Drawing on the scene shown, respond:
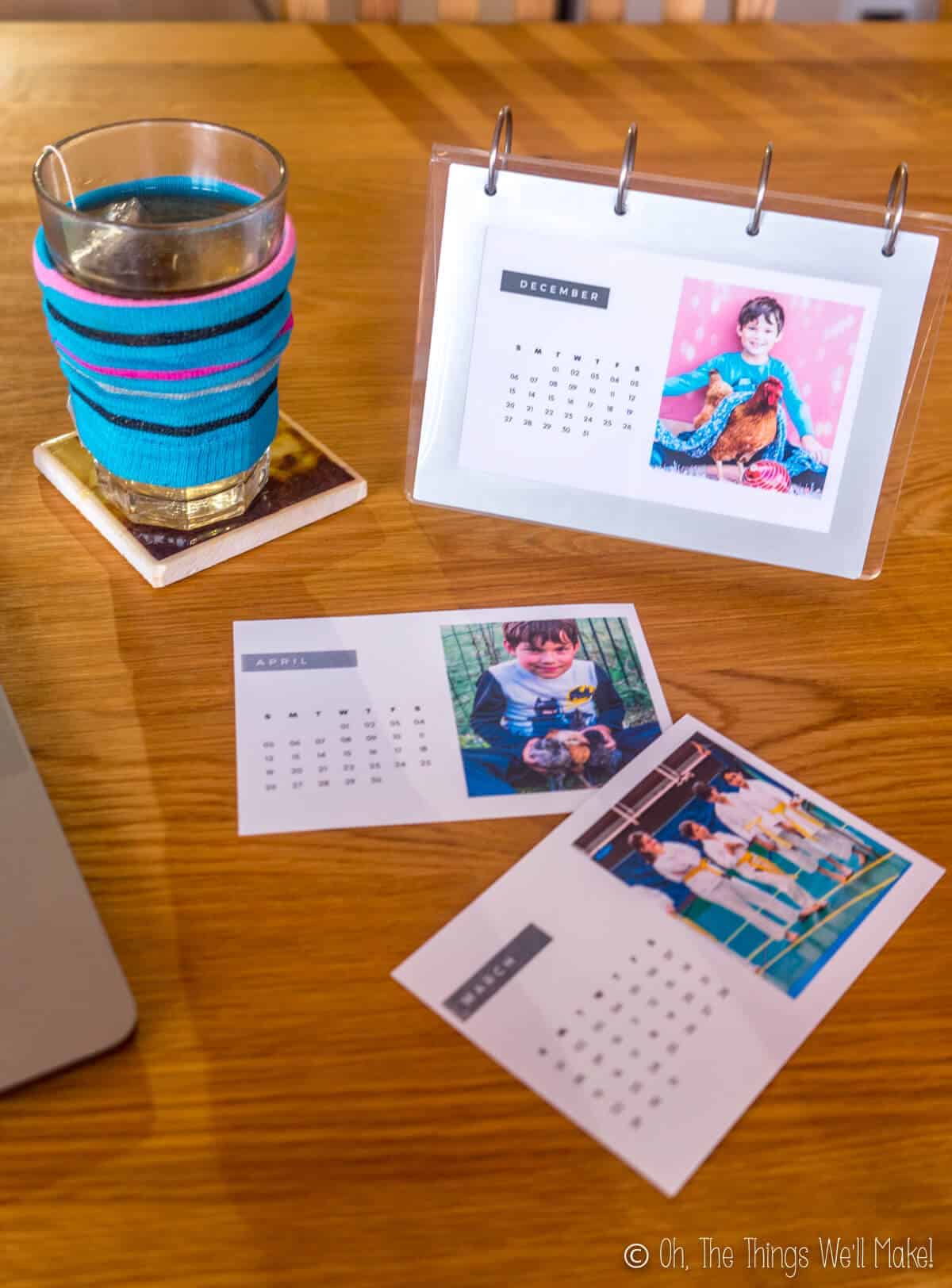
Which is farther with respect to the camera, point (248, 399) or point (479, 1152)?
point (248, 399)

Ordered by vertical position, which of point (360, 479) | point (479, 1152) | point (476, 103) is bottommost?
point (479, 1152)

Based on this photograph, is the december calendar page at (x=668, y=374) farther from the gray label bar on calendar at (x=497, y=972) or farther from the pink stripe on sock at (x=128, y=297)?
the gray label bar on calendar at (x=497, y=972)

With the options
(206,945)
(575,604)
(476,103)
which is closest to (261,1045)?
(206,945)

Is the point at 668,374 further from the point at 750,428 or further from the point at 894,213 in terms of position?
the point at 894,213

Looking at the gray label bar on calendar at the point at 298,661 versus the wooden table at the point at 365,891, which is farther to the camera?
the gray label bar on calendar at the point at 298,661

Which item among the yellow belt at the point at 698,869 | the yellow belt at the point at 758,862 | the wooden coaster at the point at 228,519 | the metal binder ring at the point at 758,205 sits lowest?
the yellow belt at the point at 698,869

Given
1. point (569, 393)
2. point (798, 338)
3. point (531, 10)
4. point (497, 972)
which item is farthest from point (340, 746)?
point (531, 10)

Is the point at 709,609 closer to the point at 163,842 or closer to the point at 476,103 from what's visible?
the point at 163,842

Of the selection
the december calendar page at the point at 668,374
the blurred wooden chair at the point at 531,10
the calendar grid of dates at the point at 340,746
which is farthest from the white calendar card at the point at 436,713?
the blurred wooden chair at the point at 531,10

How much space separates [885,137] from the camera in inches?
52.9

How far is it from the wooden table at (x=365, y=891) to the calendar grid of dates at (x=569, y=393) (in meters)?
0.09

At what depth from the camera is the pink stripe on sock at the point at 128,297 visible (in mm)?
700

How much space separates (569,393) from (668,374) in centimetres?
7

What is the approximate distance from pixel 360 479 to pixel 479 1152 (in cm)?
48
